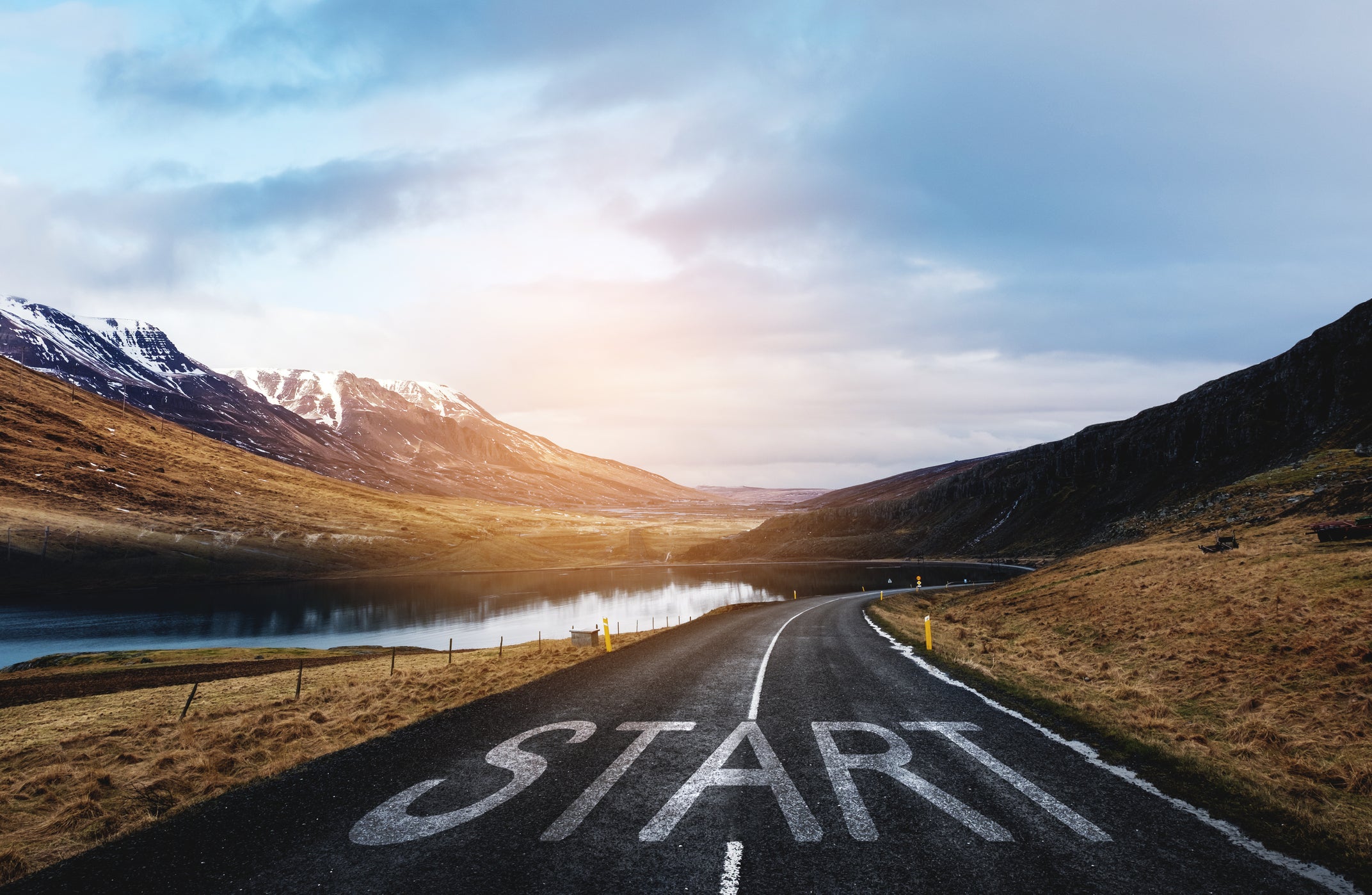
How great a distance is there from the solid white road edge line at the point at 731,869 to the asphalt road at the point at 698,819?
0.02 m

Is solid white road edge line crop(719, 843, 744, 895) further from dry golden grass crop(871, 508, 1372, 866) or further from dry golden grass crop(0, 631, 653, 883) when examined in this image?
dry golden grass crop(0, 631, 653, 883)

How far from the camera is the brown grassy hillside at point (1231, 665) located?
8.28 meters

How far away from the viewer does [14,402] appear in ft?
650

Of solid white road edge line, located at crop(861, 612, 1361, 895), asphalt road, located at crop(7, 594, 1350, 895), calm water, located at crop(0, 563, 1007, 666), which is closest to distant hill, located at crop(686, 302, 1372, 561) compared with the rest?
calm water, located at crop(0, 563, 1007, 666)

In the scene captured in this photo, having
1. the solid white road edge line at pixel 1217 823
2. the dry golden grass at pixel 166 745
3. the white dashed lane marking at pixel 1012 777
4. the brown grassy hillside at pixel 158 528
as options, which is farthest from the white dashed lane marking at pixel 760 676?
the brown grassy hillside at pixel 158 528

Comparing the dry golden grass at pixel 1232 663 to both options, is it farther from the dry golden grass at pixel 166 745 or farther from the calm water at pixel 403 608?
the calm water at pixel 403 608

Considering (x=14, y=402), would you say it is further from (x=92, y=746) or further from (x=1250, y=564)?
(x=1250, y=564)

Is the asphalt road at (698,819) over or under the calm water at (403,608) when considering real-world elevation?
over

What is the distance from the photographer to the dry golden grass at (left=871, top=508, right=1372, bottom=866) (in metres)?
8.91

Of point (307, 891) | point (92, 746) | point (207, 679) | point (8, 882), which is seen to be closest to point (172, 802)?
point (8, 882)

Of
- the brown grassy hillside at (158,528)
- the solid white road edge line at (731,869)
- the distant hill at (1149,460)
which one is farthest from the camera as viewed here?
the brown grassy hillside at (158,528)

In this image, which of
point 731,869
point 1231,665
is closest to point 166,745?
point 731,869

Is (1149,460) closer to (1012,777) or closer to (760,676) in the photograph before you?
(760,676)

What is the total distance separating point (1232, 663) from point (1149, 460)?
393 feet
